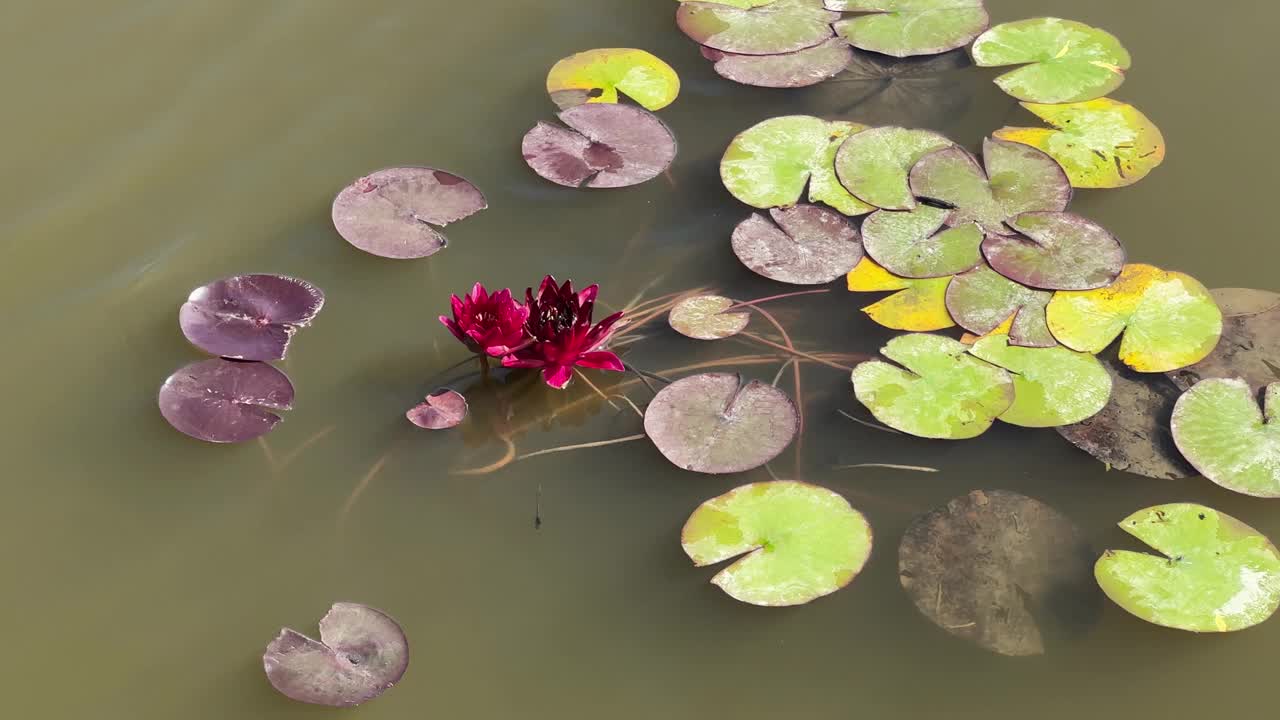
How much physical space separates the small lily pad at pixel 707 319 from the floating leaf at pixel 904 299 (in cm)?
31

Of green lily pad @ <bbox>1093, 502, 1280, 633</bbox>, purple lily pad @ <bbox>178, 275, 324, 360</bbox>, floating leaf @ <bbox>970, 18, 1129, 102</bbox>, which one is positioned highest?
floating leaf @ <bbox>970, 18, 1129, 102</bbox>

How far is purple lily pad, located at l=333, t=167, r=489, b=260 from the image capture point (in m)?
2.75

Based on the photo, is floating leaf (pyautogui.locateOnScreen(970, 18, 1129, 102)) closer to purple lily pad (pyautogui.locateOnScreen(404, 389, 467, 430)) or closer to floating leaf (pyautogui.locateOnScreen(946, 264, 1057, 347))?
floating leaf (pyautogui.locateOnScreen(946, 264, 1057, 347))

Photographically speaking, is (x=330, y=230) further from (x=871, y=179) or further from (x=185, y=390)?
(x=871, y=179)

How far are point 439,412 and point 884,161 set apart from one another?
140 centimetres

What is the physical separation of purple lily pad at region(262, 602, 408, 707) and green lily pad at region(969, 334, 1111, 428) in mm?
1418

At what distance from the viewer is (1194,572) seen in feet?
6.99

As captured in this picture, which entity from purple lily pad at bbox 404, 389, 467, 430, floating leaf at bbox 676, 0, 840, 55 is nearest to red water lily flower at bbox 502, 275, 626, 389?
purple lily pad at bbox 404, 389, 467, 430

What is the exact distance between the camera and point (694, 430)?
7.75 feet

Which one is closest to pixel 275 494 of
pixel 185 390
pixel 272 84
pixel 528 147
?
pixel 185 390

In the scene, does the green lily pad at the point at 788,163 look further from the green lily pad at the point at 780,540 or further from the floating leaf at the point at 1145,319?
the green lily pad at the point at 780,540

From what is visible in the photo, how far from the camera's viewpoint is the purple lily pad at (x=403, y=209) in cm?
275

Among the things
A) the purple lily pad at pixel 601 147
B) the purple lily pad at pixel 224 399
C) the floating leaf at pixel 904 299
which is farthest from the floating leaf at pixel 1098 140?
the purple lily pad at pixel 224 399

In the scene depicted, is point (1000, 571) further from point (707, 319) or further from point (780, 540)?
point (707, 319)
